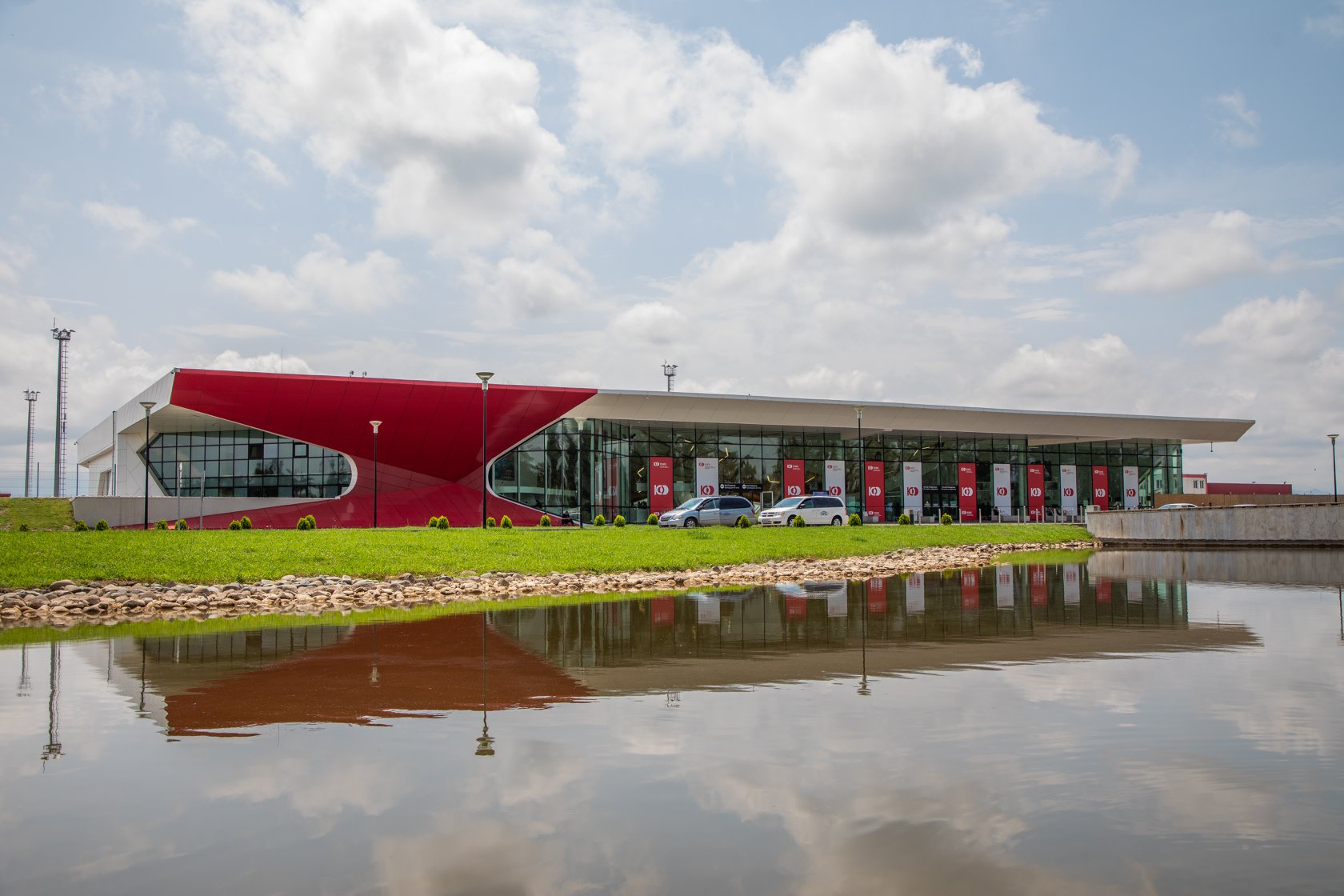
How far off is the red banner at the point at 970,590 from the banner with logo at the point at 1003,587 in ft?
1.16

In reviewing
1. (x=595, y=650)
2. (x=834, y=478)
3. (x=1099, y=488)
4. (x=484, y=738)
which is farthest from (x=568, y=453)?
(x=484, y=738)

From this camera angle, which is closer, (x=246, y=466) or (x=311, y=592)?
(x=311, y=592)

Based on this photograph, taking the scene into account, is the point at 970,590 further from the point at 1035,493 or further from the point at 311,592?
the point at 1035,493

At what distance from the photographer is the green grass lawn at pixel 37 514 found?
44.7 meters

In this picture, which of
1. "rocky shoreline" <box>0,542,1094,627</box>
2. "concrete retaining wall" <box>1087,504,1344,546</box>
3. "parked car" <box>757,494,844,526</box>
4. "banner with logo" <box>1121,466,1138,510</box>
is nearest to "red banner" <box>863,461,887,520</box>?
"parked car" <box>757,494,844,526</box>

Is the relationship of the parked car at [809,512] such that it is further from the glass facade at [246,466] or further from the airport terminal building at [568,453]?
the glass facade at [246,466]

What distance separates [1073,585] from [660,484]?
3547 cm

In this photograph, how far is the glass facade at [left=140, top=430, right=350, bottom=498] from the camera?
50031mm

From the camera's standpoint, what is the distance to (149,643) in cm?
1184

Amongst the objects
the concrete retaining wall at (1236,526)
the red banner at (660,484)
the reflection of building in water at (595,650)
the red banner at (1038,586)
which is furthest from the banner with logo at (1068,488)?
the reflection of building in water at (595,650)

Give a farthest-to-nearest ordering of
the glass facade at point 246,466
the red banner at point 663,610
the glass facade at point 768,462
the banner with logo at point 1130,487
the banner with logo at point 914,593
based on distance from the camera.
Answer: the banner with logo at point 1130,487 → the glass facade at point 768,462 → the glass facade at point 246,466 → the banner with logo at point 914,593 → the red banner at point 663,610

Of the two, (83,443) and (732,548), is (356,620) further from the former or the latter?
(83,443)

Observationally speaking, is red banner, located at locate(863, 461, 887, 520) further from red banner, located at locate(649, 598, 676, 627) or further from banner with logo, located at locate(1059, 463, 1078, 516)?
red banner, located at locate(649, 598, 676, 627)

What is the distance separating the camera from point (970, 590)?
19.4 m
